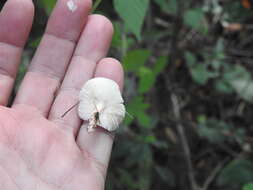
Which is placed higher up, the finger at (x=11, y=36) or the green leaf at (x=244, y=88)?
the finger at (x=11, y=36)

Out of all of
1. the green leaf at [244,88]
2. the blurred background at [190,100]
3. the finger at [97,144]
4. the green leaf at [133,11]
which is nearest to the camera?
the green leaf at [133,11]

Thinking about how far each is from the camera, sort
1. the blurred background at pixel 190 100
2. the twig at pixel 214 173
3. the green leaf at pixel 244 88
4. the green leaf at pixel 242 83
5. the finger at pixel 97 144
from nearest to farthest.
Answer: the finger at pixel 97 144
the blurred background at pixel 190 100
the twig at pixel 214 173
the green leaf at pixel 242 83
the green leaf at pixel 244 88

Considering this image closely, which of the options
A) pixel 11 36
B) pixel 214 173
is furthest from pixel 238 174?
pixel 11 36

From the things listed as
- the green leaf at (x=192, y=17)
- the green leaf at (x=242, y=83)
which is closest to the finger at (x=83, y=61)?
the green leaf at (x=192, y=17)

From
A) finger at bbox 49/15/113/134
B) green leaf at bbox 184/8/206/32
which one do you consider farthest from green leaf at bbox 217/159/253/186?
finger at bbox 49/15/113/134

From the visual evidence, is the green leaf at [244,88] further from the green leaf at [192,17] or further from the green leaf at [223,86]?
the green leaf at [192,17]

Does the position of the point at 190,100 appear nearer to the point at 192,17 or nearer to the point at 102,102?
the point at 192,17

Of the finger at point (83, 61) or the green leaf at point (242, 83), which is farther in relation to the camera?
the green leaf at point (242, 83)

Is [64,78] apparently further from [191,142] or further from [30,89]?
[191,142]
